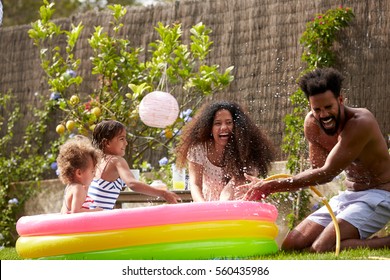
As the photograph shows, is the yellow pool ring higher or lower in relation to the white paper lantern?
lower

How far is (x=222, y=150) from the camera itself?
6316 mm

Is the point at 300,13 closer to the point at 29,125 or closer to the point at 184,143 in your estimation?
the point at 184,143

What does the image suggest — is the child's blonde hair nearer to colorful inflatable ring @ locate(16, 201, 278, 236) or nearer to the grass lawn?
colorful inflatable ring @ locate(16, 201, 278, 236)

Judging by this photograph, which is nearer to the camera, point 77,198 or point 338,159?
point 338,159

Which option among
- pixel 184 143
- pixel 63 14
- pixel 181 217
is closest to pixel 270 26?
pixel 184 143

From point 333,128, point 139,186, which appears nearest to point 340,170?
point 333,128

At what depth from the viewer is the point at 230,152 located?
628 cm

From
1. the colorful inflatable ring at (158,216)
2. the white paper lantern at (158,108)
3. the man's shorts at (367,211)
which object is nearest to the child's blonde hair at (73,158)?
the colorful inflatable ring at (158,216)

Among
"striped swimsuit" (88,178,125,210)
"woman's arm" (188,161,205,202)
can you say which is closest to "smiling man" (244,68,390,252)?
"woman's arm" (188,161,205,202)

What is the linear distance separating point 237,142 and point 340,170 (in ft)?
3.45

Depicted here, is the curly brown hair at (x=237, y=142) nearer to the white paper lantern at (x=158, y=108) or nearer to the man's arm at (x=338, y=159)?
the man's arm at (x=338, y=159)

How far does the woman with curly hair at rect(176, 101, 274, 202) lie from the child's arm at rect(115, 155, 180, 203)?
0.29 metres

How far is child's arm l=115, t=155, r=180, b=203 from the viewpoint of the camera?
233 inches

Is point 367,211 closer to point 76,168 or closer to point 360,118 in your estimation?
point 360,118
